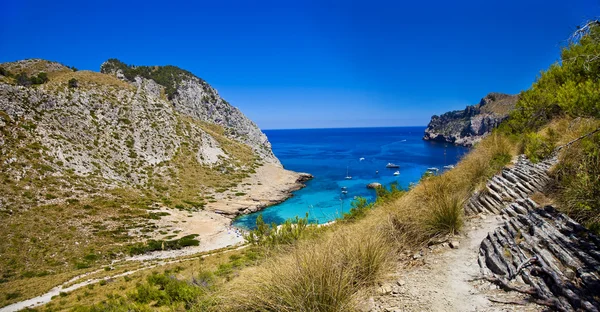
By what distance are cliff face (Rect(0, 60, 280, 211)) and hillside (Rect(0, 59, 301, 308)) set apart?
191 millimetres

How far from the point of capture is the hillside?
1256 inches

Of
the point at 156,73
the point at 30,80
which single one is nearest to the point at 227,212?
the point at 30,80

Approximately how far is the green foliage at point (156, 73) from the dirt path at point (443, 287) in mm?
108389

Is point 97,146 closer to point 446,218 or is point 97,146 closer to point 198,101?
point 198,101

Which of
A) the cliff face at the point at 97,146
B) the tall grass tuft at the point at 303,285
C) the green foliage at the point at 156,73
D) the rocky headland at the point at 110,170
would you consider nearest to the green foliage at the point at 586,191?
the tall grass tuft at the point at 303,285

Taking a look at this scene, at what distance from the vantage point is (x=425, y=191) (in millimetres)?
7371

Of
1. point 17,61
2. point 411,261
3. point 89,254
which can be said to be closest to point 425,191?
point 411,261

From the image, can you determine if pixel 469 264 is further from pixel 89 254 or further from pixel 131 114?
pixel 131 114

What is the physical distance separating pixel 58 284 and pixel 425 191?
28717mm

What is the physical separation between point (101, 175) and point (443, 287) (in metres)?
57.1

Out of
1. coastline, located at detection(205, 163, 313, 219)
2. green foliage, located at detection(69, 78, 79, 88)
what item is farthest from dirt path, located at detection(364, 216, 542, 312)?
green foliage, located at detection(69, 78, 79, 88)

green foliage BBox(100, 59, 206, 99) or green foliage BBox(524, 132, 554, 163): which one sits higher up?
green foliage BBox(100, 59, 206, 99)

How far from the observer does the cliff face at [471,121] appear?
12205 centimetres

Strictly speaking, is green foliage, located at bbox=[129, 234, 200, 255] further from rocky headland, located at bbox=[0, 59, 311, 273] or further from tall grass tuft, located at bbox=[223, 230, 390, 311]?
tall grass tuft, located at bbox=[223, 230, 390, 311]
